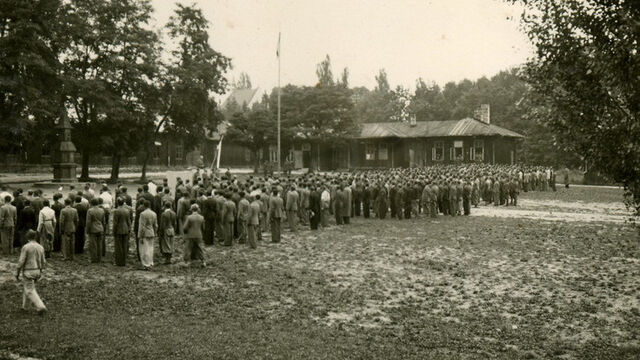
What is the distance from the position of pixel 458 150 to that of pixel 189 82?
27804mm

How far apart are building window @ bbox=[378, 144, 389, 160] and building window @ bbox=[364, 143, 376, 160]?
21.3 inches

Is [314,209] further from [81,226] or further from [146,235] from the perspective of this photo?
[81,226]

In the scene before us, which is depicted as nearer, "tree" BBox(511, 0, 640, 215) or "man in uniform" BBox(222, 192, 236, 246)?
"tree" BBox(511, 0, 640, 215)

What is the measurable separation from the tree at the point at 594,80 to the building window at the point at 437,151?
1899 inches

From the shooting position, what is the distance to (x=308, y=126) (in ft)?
166

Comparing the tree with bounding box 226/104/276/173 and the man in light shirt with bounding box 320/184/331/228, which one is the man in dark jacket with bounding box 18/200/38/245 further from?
the tree with bounding box 226/104/276/173

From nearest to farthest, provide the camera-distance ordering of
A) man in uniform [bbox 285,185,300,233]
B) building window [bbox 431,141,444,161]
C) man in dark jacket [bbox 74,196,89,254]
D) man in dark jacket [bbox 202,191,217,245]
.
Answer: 1. man in dark jacket [bbox 74,196,89,254]
2. man in dark jacket [bbox 202,191,217,245]
3. man in uniform [bbox 285,185,300,233]
4. building window [bbox 431,141,444,161]

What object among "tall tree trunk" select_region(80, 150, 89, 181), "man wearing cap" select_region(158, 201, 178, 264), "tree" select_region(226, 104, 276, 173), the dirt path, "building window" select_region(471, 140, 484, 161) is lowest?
the dirt path

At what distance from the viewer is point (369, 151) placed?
5781 centimetres

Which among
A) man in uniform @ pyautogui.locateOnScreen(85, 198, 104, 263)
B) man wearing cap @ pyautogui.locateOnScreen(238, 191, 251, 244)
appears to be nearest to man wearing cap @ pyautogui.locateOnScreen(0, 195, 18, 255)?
man in uniform @ pyautogui.locateOnScreen(85, 198, 104, 263)

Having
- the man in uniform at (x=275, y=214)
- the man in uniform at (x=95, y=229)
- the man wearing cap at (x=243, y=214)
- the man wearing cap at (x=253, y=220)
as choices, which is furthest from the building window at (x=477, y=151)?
the man in uniform at (x=95, y=229)

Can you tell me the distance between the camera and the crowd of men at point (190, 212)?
14.1m

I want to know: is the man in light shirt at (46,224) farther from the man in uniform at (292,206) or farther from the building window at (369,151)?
the building window at (369,151)

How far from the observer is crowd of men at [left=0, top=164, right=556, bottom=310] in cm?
1407
